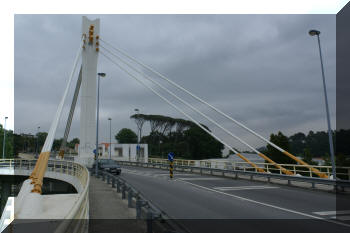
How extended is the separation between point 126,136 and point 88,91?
99426 mm

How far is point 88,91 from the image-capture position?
1484 inches

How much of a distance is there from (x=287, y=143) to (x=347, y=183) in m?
43.2

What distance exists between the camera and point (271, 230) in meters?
8.05

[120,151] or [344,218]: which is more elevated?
[344,218]

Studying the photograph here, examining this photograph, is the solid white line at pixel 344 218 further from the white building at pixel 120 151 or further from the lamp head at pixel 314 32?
the white building at pixel 120 151

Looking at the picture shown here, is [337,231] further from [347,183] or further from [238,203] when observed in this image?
[347,183]

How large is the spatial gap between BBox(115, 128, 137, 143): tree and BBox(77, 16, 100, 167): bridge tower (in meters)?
97.8

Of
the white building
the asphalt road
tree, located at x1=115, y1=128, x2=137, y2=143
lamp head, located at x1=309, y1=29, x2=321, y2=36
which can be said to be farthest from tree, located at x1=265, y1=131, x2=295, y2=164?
tree, located at x1=115, y1=128, x2=137, y2=143

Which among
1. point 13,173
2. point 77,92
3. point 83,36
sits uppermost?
point 83,36

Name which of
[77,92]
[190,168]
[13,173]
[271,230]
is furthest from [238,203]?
[77,92]

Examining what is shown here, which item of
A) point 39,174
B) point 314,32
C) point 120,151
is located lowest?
point 120,151

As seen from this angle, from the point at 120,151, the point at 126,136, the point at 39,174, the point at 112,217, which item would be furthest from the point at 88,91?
the point at 126,136

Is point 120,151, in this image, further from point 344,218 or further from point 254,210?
point 344,218

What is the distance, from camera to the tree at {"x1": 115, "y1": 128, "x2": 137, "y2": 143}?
444 feet
